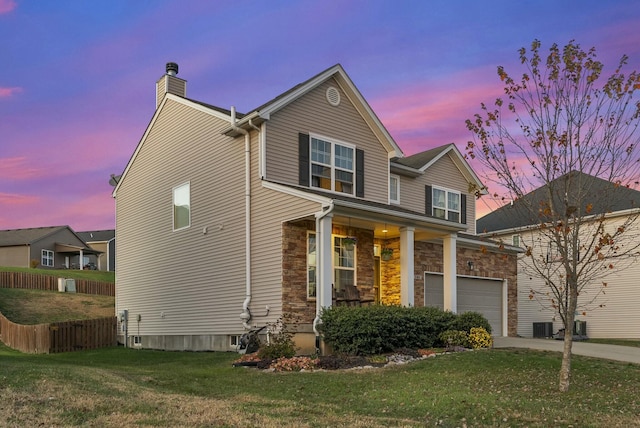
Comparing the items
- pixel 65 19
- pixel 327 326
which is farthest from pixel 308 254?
pixel 65 19

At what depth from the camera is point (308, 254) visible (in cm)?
1471

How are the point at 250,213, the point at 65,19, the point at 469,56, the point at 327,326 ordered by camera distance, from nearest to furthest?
1. the point at 327,326
2. the point at 469,56
3. the point at 250,213
4. the point at 65,19

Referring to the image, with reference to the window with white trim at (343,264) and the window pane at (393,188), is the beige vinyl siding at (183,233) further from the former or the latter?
the window pane at (393,188)

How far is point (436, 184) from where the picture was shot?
21.5m

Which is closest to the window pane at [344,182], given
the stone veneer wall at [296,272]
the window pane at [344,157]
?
the window pane at [344,157]

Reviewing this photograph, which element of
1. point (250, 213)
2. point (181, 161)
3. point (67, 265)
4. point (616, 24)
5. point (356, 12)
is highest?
point (356, 12)

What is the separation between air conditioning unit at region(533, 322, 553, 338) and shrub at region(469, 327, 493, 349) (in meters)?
10.9

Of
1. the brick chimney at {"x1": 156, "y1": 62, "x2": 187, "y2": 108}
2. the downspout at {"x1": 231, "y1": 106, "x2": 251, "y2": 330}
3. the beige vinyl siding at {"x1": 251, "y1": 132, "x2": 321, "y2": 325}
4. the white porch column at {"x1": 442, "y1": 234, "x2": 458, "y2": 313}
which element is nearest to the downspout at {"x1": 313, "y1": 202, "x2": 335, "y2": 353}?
the beige vinyl siding at {"x1": 251, "y1": 132, "x2": 321, "y2": 325}

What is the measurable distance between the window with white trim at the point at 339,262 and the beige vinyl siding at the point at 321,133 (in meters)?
1.91

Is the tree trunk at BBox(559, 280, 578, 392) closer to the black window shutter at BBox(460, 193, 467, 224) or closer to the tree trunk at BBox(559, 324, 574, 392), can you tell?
the tree trunk at BBox(559, 324, 574, 392)

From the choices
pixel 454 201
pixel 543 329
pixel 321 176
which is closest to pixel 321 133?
pixel 321 176

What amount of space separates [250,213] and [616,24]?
368 inches

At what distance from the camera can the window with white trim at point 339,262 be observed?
1473 cm

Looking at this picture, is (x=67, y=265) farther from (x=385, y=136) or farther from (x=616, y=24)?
(x=616, y=24)
